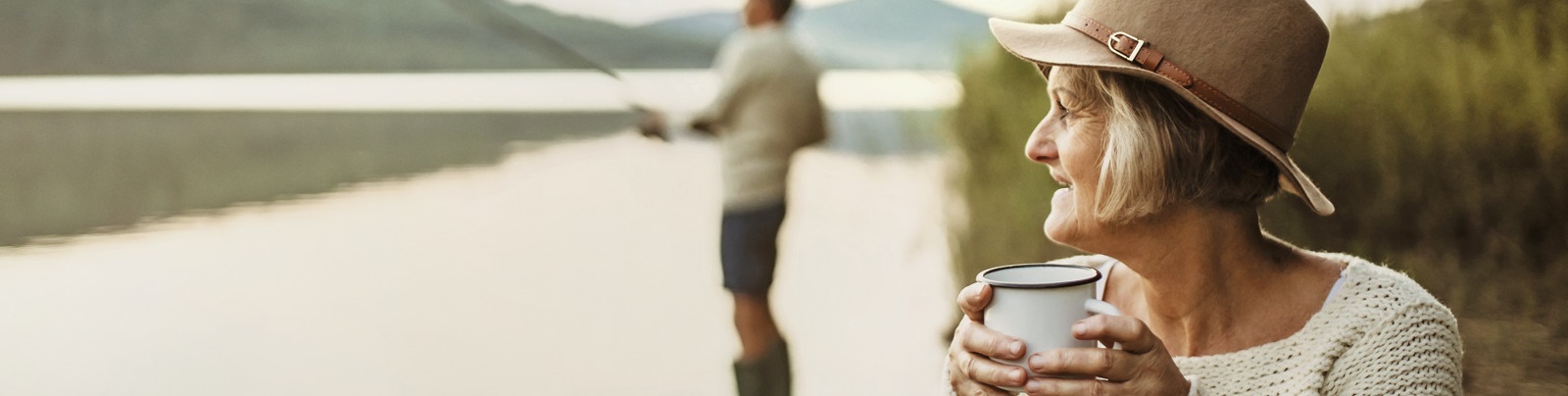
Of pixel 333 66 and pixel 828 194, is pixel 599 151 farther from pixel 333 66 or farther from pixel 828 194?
pixel 333 66

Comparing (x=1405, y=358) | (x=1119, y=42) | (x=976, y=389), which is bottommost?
(x=1405, y=358)

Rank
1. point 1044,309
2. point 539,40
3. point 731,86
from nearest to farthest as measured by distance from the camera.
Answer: point 1044,309 → point 731,86 → point 539,40

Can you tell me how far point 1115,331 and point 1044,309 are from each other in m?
0.06

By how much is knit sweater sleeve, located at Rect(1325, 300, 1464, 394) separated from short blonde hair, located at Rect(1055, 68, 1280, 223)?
0.61 feet

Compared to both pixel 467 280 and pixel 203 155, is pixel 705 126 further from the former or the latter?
pixel 203 155

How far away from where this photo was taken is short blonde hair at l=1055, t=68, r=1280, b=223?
1.15 metres

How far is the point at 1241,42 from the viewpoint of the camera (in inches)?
44.1

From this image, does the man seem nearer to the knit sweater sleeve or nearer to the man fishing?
the man fishing

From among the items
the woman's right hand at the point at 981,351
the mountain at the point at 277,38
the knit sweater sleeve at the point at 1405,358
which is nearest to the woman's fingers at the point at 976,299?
the woman's right hand at the point at 981,351

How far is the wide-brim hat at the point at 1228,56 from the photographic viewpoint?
44.1 inches

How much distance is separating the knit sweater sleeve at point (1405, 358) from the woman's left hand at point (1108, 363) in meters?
0.25

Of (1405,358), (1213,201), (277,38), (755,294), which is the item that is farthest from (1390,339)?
(277,38)

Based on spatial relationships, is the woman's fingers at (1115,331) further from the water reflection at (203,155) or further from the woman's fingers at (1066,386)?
the water reflection at (203,155)

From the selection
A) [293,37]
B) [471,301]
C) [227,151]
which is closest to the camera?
[471,301]
